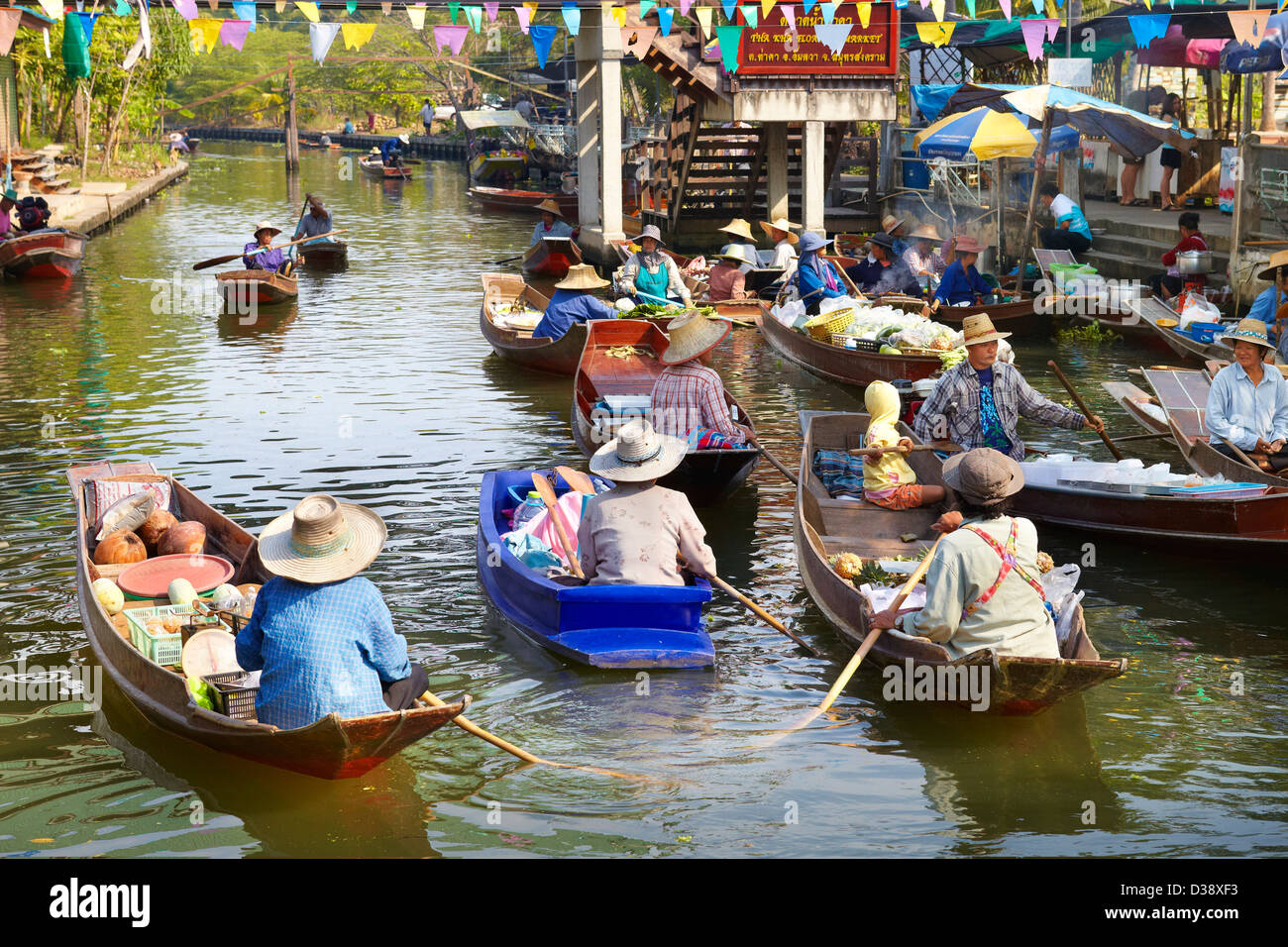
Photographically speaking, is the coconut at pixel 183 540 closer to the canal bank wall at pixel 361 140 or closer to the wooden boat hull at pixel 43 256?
the wooden boat hull at pixel 43 256

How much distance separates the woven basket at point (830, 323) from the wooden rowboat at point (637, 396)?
7.32 ft

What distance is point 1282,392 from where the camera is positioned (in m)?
9.88

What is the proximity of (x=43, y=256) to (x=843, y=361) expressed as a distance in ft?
45.8

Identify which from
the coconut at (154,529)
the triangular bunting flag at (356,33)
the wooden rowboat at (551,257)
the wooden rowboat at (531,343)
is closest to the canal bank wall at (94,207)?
the wooden rowboat at (551,257)

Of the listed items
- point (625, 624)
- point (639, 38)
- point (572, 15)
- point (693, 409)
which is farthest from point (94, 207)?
point (625, 624)

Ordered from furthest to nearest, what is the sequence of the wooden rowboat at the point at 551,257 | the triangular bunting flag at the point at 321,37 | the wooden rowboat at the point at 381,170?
the wooden rowboat at the point at 381,170, the wooden rowboat at the point at 551,257, the triangular bunting flag at the point at 321,37

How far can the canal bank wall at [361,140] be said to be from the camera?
6406cm

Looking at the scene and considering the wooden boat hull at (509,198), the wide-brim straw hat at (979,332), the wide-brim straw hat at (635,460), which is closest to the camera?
the wide-brim straw hat at (635,460)

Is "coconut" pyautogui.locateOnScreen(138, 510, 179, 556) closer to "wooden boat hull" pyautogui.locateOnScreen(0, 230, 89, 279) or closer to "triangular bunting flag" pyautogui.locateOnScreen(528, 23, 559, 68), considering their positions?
"triangular bunting flag" pyautogui.locateOnScreen(528, 23, 559, 68)

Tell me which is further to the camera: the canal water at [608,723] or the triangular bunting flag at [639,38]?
the triangular bunting flag at [639,38]

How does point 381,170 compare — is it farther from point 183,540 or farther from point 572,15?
point 183,540

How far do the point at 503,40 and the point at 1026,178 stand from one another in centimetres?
5053
